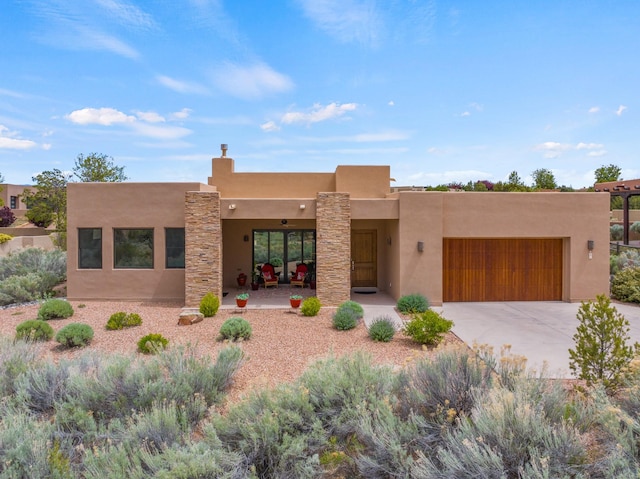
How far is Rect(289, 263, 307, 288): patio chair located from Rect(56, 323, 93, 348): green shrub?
8.30 meters

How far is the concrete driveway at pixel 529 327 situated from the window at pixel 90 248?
1196cm

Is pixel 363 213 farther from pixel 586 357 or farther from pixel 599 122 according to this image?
pixel 599 122

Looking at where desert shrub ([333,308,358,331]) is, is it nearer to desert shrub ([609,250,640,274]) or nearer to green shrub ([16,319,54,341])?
green shrub ([16,319,54,341])

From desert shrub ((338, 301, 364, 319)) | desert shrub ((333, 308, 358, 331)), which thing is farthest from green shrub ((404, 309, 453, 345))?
desert shrub ((338, 301, 364, 319))

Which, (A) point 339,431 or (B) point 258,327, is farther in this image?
(B) point 258,327

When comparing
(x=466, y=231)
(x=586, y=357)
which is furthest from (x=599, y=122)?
(x=586, y=357)

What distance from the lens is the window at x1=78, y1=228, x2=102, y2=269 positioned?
46.4 ft

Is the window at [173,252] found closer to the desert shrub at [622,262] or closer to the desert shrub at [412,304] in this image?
the desert shrub at [412,304]

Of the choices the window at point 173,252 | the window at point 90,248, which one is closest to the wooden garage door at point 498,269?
the window at point 173,252

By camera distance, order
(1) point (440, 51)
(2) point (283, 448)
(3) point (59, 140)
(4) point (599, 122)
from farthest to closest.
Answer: (3) point (59, 140), (4) point (599, 122), (1) point (440, 51), (2) point (283, 448)

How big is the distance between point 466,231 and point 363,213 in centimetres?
348

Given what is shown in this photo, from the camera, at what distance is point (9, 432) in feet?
15.1

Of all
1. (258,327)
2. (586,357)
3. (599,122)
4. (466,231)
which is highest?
(599,122)

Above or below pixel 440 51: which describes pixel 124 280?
below
